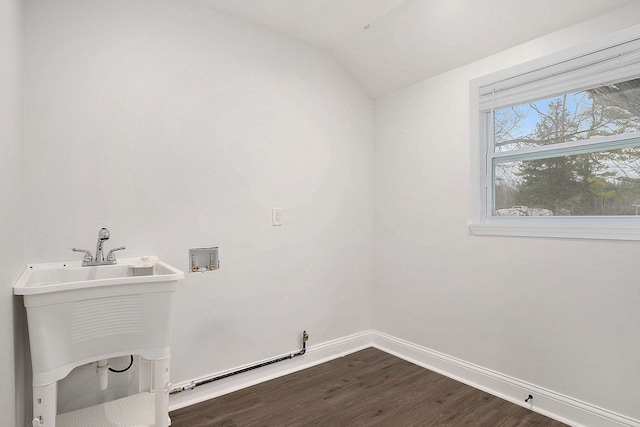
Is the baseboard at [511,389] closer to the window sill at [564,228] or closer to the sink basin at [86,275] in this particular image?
the window sill at [564,228]

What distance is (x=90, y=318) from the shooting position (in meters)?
1.44

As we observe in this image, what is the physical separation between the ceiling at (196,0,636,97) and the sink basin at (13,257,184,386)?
1.75m

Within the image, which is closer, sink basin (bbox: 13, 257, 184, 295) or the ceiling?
sink basin (bbox: 13, 257, 184, 295)

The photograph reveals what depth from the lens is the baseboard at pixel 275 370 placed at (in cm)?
212

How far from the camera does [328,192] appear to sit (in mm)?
2842

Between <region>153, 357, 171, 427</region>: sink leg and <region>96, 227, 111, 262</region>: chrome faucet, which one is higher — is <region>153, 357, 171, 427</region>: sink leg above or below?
below

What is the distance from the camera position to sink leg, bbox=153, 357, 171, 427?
5.21 ft

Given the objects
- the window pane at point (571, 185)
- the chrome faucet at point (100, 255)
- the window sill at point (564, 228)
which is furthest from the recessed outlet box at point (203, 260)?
the window pane at point (571, 185)

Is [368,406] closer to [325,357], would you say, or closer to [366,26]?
[325,357]

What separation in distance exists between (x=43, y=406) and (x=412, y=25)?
2758 millimetres

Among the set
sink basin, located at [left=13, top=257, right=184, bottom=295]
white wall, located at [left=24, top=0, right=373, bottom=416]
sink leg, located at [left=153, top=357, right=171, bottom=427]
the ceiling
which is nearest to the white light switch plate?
white wall, located at [left=24, top=0, right=373, bottom=416]

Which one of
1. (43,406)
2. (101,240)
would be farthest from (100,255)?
(43,406)

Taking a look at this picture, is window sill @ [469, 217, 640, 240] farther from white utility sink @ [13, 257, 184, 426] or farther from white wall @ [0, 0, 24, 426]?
white wall @ [0, 0, 24, 426]

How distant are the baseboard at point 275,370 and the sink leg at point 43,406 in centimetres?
76
